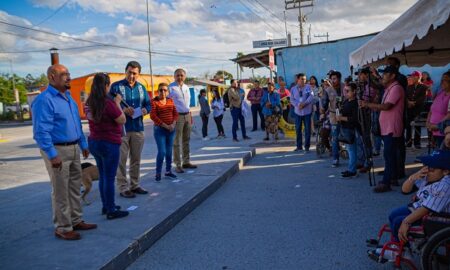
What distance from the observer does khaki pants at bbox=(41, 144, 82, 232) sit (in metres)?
4.11

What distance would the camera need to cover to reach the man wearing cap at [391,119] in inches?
232

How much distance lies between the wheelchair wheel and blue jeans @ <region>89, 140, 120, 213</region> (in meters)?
3.48

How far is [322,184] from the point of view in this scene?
6867 millimetres

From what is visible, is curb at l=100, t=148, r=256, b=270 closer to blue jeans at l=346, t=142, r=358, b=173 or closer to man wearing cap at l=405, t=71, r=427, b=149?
blue jeans at l=346, t=142, r=358, b=173

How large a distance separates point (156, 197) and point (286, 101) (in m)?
8.21

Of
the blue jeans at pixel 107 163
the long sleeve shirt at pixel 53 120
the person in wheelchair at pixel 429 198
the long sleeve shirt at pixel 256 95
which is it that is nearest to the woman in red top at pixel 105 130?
the blue jeans at pixel 107 163

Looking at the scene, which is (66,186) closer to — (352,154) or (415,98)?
(352,154)

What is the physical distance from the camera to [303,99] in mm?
9594

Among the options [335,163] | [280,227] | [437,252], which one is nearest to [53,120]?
[280,227]

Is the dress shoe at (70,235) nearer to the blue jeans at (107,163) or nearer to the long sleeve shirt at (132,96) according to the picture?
the blue jeans at (107,163)

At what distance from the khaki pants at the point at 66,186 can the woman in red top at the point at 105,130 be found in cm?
35

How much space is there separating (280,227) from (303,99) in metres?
A: 5.35

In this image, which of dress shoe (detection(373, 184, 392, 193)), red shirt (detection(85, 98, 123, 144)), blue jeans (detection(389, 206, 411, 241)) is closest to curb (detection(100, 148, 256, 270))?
red shirt (detection(85, 98, 123, 144))

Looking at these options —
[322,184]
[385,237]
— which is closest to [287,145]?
[322,184]
